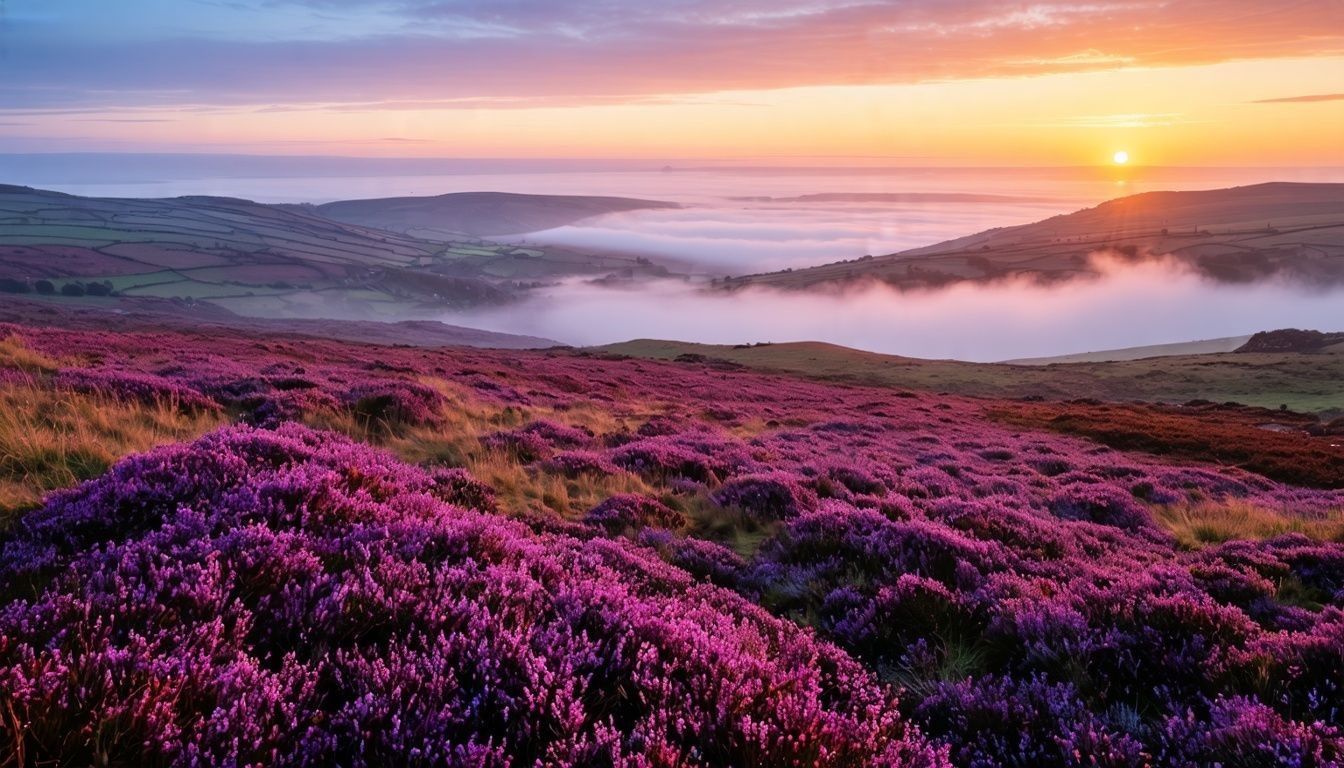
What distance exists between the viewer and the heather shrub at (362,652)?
110 inches

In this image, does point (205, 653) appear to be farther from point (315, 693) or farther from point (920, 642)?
point (920, 642)

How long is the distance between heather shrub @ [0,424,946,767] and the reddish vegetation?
24.6m

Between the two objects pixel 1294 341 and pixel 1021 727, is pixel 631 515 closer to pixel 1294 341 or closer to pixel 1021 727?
pixel 1021 727

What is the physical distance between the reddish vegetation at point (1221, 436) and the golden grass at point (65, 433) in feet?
92.4

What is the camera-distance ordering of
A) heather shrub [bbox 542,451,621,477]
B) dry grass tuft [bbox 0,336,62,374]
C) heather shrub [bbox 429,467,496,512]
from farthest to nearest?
1. dry grass tuft [bbox 0,336,62,374]
2. heather shrub [bbox 542,451,621,477]
3. heather shrub [bbox 429,467,496,512]

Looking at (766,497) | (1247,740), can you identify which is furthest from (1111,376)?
(1247,740)

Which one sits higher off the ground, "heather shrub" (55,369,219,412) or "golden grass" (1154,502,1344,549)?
"heather shrub" (55,369,219,412)

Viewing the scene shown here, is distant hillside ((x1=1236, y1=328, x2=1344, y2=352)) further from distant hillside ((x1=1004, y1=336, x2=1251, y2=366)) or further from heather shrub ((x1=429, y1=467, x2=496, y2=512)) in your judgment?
heather shrub ((x1=429, y1=467, x2=496, y2=512))

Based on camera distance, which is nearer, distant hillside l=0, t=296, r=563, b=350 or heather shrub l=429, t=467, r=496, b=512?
heather shrub l=429, t=467, r=496, b=512

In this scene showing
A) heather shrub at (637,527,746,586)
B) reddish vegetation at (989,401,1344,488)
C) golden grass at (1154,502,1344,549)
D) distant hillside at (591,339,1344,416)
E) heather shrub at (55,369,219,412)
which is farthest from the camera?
distant hillside at (591,339,1344,416)

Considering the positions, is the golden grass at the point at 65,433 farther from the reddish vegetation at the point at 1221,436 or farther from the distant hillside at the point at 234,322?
the distant hillside at the point at 234,322

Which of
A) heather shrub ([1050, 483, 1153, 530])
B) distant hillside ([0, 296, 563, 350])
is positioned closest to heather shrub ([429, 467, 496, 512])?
heather shrub ([1050, 483, 1153, 530])

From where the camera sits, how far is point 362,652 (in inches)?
143

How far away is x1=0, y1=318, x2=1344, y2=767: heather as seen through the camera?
3.07 metres
